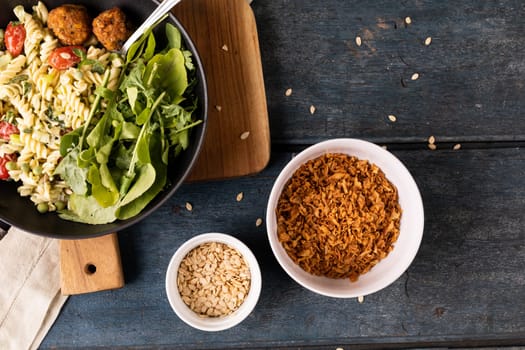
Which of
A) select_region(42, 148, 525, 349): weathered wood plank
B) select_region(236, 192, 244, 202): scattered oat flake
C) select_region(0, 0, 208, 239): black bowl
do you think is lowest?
select_region(42, 148, 525, 349): weathered wood plank

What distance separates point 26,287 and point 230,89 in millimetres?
837

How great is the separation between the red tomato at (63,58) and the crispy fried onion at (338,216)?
642mm

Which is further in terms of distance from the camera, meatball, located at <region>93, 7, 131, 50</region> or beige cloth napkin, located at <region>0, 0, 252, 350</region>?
beige cloth napkin, located at <region>0, 0, 252, 350</region>

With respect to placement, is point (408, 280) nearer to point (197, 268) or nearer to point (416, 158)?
point (416, 158)

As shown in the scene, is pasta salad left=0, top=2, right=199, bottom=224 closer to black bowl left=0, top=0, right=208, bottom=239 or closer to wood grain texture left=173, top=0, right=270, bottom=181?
black bowl left=0, top=0, right=208, bottom=239

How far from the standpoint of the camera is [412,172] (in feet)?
4.86

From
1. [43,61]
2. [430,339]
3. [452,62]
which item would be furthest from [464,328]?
[43,61]

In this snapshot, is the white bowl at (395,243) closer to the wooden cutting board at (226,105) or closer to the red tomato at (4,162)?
the wooden cutting board at (226,105)

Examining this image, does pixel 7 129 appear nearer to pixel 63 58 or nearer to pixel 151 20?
pixel 63 58

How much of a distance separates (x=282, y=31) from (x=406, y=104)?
44 centimetres

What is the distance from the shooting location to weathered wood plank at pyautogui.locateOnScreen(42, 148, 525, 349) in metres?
1.46

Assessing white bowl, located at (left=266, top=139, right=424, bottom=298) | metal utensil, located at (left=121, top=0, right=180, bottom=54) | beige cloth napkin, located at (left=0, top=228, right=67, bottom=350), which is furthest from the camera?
beige cloth napkin, located at (left=0, top=228, right=67, bottom=350)

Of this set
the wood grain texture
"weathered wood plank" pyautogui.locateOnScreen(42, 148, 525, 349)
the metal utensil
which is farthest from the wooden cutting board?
the metal utensil

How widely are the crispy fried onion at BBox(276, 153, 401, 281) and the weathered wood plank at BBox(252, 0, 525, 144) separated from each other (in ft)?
0.50
